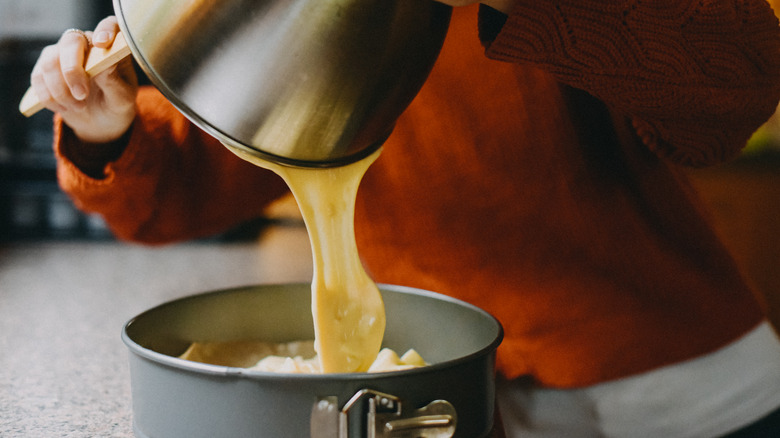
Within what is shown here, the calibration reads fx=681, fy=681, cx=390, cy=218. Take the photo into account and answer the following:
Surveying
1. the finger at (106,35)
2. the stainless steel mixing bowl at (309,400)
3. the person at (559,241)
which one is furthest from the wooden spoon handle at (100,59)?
the stainless steel mixing bowl at (309,400)

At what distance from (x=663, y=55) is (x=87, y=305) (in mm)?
1080

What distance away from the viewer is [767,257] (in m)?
2.56

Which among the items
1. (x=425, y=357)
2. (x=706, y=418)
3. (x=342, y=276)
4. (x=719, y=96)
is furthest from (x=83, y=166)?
(x=706, y=418)

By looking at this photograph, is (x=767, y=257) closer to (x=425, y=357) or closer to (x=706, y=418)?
(x=706, y=418)

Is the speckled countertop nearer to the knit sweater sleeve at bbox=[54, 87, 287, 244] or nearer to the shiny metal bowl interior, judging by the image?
the knit sweater sleeve at bbox=[54, 87, 287, 244]

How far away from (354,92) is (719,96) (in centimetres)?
41

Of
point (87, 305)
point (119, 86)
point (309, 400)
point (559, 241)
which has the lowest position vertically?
point (87, 305)

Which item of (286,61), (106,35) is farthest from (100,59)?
(286,61)

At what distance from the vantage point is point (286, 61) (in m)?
0.50

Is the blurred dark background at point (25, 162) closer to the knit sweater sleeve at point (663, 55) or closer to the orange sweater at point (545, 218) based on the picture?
the orange sweater at point (545, 218)

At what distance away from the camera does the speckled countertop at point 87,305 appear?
0.80 metres

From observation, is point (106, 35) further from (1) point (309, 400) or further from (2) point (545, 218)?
(2) point (545, 218)

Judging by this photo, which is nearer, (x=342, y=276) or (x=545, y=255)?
(x=342, y=276)

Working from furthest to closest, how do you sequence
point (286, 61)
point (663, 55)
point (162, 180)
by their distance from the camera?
point (162, 180) → point (663, 55) → point (286, 61)
